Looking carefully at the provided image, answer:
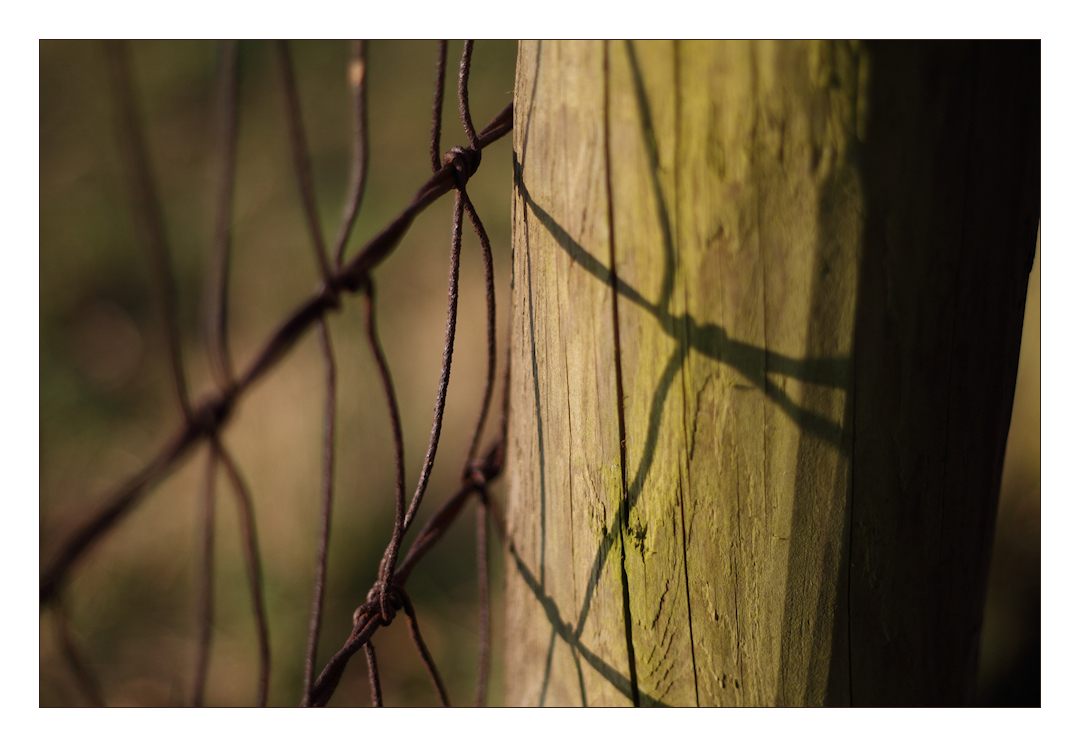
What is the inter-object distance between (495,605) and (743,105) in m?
1.96

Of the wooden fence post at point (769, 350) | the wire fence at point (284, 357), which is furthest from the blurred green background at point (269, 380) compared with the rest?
the wooden fence post at point (769, 350)

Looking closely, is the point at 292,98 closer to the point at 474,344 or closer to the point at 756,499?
the point at 756,499

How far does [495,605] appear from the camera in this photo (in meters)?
2.13

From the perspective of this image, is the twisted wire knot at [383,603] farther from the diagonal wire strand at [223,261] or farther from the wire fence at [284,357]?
the diagonal wire strand at [223,261]

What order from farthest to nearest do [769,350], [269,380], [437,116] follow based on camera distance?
[269,380], [437,116], [769,350]

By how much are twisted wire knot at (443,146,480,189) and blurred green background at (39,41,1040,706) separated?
4.58 ft

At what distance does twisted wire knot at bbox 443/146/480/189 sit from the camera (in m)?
0.54

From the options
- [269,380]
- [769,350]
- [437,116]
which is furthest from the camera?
[269,380]

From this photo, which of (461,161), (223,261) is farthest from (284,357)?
(461,161)

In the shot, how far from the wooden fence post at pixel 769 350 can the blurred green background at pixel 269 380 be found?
1482 millimetres

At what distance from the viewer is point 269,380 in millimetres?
2400

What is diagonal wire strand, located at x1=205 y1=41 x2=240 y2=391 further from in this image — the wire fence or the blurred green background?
the blurred green background

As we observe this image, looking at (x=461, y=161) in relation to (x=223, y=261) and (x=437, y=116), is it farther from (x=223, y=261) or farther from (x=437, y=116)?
(x=223, y=261)

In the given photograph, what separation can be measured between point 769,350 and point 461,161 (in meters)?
0.28
